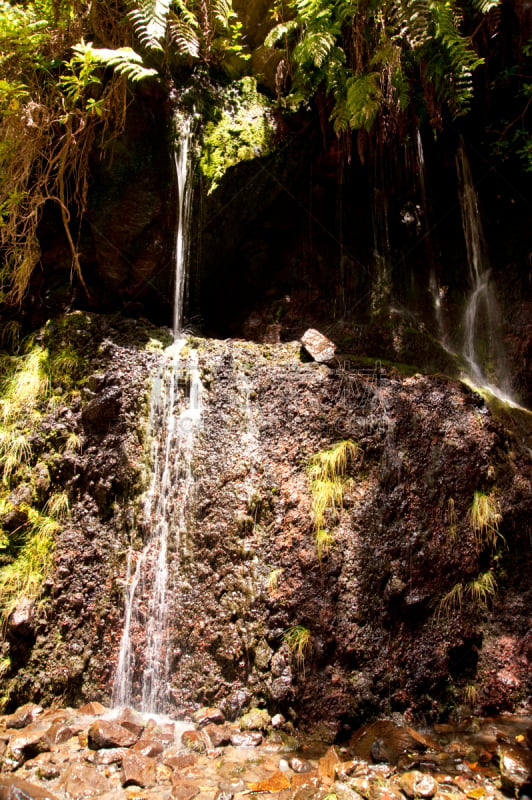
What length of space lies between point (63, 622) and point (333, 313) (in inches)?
163

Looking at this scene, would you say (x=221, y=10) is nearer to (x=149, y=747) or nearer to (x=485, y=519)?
(x=485, y=519)

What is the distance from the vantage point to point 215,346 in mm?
4723

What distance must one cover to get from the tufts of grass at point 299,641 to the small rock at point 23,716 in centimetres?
163

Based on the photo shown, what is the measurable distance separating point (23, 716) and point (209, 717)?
1.16 metres

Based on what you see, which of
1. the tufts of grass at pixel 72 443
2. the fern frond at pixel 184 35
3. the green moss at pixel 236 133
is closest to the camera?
the tufts of grass at pixel 72 443

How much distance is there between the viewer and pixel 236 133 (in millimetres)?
5734

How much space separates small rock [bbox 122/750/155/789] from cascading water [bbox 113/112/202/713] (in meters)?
0.59

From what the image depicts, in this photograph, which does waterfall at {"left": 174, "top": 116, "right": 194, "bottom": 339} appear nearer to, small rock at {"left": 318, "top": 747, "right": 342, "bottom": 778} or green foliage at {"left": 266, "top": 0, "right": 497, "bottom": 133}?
green foliage at {"left": 266, "top": 0, "right": 497, "bottom": 133}

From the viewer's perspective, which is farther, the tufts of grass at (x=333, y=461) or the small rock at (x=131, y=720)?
the tufts of grass at (x=333, y=461)

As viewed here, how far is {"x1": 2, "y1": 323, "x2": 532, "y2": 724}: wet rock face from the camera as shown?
121 inches

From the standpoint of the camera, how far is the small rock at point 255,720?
292 cm

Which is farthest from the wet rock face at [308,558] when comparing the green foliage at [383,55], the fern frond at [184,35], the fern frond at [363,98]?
the fern frond at [184,35]

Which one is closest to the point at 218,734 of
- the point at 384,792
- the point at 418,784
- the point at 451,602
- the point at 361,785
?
the point at 361,785

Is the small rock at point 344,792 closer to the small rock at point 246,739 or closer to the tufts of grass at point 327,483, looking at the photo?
the small rock at point 246,739
